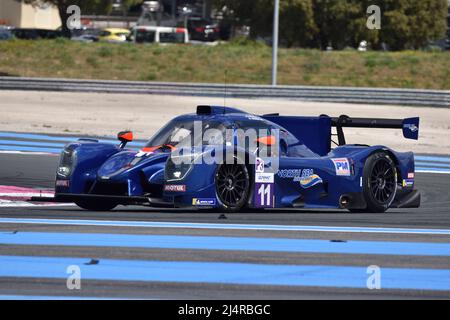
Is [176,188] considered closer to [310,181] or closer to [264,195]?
[264,195]

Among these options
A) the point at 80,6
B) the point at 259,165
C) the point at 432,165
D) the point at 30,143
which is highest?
the point at 80,6

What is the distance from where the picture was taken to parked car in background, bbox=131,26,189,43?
56812mm

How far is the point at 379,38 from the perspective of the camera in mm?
53562

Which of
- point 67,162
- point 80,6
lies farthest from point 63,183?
point 80,6

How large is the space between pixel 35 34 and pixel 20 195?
41537 mm

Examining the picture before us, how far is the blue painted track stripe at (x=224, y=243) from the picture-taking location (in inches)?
338

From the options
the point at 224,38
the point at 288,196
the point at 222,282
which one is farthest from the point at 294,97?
the point at 224,38

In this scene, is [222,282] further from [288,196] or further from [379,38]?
[379,38]

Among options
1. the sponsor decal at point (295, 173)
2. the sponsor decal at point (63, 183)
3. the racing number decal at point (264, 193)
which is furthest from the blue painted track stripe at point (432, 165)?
the sponsor decal at point (63, 183)

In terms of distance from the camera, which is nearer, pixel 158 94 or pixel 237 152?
pixel 237 152

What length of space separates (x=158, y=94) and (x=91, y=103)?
2.16 metres

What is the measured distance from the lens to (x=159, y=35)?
5725 cm
